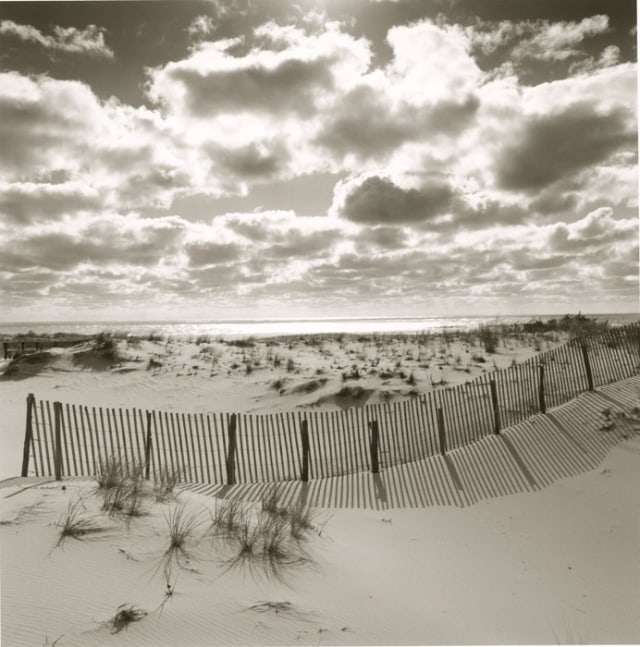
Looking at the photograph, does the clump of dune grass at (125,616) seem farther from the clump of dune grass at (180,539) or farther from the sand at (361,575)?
the clump of dune grass at (180,539)

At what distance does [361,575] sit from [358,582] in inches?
11.5

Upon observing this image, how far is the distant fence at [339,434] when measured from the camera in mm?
11695

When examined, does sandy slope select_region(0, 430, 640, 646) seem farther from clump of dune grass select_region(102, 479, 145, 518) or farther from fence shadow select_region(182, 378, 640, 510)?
fence shadow select_region(182, 378, 640, 510)

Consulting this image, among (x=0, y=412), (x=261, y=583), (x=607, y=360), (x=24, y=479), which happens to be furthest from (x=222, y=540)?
(x=0, y=412)

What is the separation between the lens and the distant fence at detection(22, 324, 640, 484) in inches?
460

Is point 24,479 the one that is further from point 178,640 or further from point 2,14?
point 2,14

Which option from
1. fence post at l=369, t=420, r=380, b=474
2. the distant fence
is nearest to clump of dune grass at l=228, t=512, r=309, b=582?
the distant fence

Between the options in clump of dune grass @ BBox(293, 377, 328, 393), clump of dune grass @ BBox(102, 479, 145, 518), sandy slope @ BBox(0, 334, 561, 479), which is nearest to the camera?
clump of dune grass @ BBox(102, 479, 145, 518)

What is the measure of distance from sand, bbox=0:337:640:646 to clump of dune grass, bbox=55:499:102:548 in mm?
86

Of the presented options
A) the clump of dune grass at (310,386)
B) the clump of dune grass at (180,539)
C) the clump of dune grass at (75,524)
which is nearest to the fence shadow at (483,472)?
the clump of dune grass at (180,539)

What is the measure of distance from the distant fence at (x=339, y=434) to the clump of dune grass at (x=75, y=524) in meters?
3.85

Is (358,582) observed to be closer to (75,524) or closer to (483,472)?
(75,524)

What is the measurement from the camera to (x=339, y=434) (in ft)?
43.8

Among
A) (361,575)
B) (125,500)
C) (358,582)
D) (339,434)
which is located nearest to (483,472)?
(339,434)
